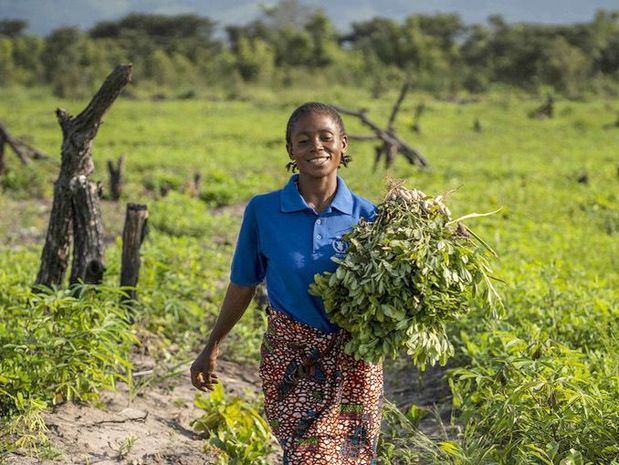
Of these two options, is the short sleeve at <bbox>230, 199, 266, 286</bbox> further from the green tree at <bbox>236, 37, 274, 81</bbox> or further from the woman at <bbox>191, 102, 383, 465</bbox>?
the green tree at <bbox>236, 37, 274, 81</bbox>

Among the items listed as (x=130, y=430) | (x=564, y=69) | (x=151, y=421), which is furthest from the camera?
(x=564, y=69)

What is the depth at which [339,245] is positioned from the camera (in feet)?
9.70

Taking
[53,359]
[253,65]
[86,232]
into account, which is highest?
[253,65]

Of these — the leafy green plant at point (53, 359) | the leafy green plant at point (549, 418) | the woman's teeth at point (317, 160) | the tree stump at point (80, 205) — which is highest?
the woman's teeth at point (317, 160)

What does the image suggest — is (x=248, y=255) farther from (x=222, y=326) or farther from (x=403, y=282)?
(x=403, y=282)

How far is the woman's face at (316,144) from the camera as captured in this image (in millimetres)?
2896

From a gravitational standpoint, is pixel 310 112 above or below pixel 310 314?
above

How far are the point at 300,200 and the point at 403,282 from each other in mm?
475

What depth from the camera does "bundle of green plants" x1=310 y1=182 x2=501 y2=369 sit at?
9.08 ft

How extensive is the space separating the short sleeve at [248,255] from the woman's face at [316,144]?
0.26 metres

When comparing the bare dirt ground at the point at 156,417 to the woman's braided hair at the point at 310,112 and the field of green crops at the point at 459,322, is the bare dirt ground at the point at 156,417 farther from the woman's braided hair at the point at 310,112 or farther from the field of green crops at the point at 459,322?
the woman's braided hair at the point at 310,112

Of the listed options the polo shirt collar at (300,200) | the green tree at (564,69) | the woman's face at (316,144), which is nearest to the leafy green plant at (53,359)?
the polo shirt collar at (300,200)

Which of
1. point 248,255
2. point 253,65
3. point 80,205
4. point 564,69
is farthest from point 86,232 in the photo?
point 253,65

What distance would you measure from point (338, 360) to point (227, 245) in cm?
523
